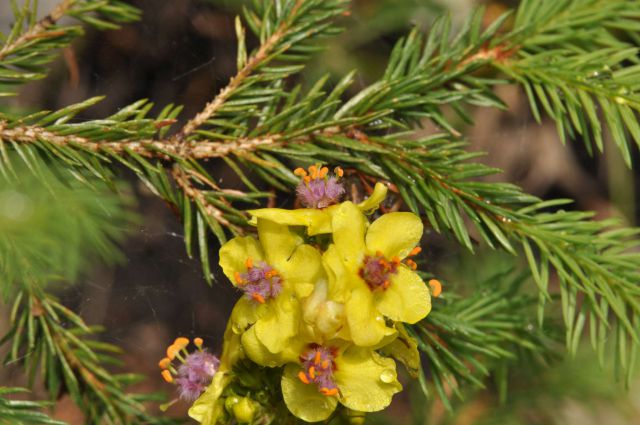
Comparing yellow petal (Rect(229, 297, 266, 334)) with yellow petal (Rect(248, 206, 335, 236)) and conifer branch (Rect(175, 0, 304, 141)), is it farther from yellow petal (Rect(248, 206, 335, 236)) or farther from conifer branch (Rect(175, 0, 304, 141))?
conifer branch (Rect(175, 0, 304, 141))

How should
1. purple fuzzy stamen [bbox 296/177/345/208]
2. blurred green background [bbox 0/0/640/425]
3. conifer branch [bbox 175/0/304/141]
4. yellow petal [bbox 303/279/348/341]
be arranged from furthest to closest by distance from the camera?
1. blurred green background [bbox 0/0/640/425]
2. conifer branch [bbox 175/0/304/141]
3. purple fuzzy stamen [bbox 296/177/345/208]
4. yellow petal [bbox 303/279/348/341]

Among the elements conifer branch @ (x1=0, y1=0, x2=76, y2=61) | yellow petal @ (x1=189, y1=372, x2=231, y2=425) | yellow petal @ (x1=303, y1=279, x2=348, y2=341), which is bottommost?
yellow petal @ (x1=189, y1=372, x2=231, y2=425)

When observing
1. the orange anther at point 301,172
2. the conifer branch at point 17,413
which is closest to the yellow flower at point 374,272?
the orange anther at point 301,172

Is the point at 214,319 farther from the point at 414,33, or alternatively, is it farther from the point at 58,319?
the point at 414,33

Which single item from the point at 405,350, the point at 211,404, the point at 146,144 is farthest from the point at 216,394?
the point at 146,144

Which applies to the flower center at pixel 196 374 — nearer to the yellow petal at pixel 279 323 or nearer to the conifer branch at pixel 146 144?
the yellow petal at pixel 279 323

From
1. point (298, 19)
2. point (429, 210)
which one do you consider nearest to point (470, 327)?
point (429, 210)

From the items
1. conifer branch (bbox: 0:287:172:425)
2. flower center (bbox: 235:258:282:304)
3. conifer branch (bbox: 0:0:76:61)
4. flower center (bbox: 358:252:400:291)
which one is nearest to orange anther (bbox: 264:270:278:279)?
flower center (bbox: 235:258:282:304)

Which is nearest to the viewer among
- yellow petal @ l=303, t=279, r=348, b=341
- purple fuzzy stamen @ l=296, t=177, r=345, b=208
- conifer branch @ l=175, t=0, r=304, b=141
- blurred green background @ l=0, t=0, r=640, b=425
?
yellow petal @ l=303, t=279, r=348, b=341
